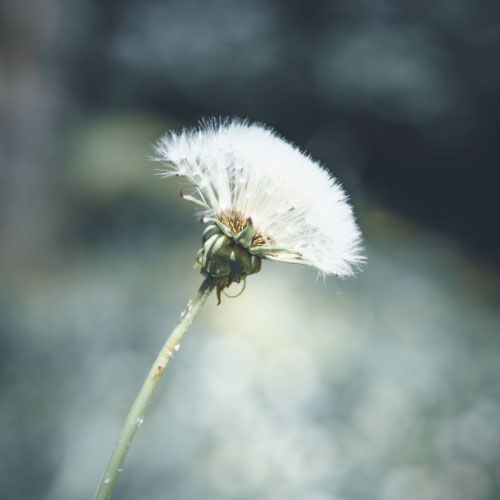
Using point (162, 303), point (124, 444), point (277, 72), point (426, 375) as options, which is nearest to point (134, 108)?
point (277, 72)

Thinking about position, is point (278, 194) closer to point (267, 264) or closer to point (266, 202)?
point (266, 202)

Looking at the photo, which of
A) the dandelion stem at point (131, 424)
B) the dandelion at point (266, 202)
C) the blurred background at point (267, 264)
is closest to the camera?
the dandelion stem at point (131, 424)

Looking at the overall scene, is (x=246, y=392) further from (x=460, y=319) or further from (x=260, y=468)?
(x=460, y=319)

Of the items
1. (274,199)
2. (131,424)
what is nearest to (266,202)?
(274,199)

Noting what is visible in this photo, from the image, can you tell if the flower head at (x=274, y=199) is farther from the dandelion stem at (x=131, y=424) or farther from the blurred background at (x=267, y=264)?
the blurred background at (x=267, y=264)

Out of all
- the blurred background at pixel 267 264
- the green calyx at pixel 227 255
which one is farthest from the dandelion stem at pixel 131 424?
the blurred background at pixel 267 264

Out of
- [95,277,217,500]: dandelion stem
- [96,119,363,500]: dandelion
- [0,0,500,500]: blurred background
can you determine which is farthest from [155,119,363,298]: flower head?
[0,0,500,500]: blurred background

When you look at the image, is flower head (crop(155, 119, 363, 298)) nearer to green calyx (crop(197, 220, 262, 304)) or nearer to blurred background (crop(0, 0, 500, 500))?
green calyx (crop(197, 220, 262, 304))
